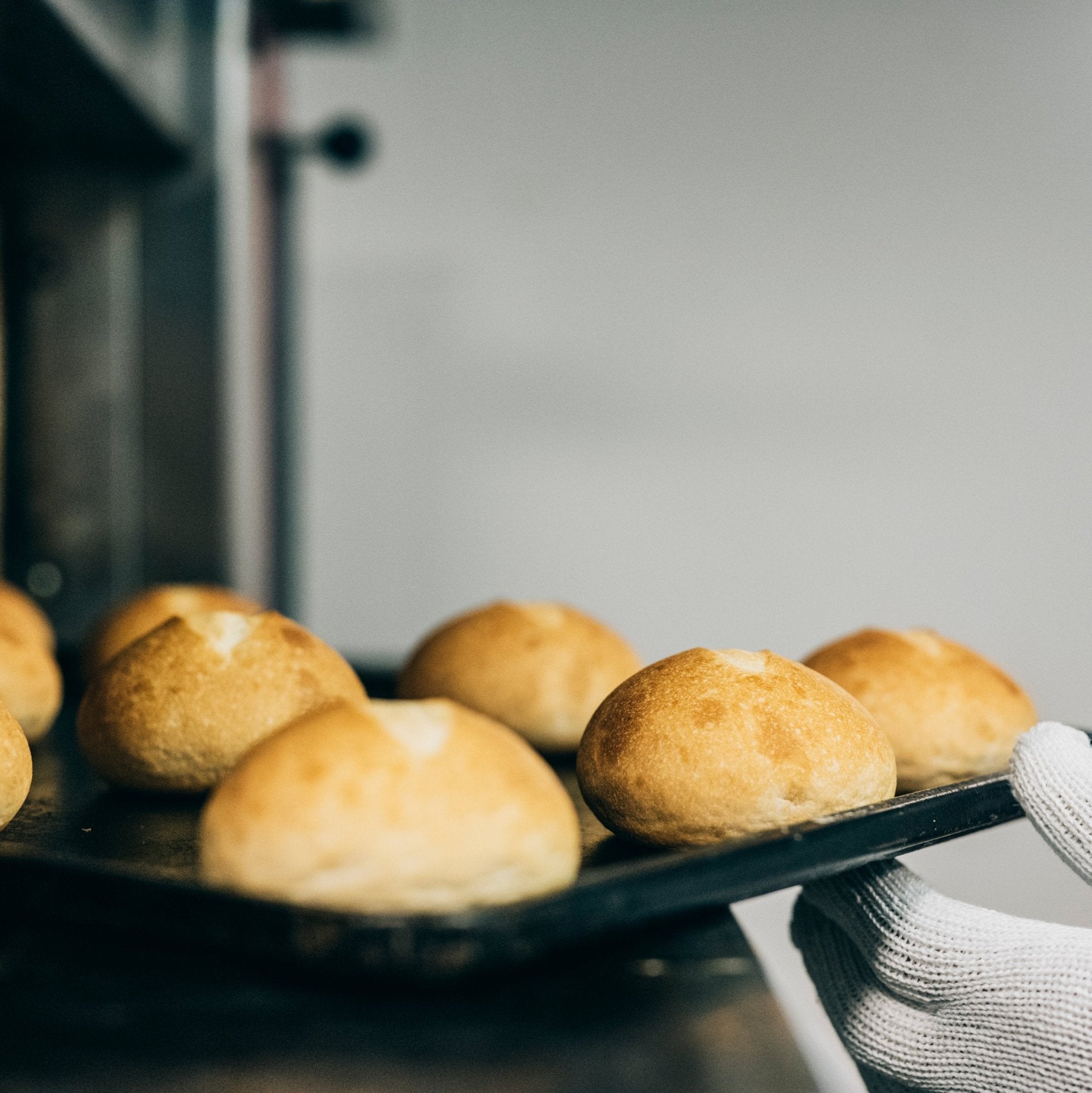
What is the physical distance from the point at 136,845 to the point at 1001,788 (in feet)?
1.80

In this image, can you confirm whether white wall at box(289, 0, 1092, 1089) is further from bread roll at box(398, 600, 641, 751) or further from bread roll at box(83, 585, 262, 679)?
bread roll at box(398, 600, 641, 751)

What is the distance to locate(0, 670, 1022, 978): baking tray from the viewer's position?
1.44ft

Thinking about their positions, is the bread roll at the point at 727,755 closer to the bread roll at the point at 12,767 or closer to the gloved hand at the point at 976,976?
the gloved hand at the point at 976,976

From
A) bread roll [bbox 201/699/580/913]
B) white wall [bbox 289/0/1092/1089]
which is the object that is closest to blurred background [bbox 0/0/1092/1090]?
white wall [bbox 289/0/1092/1089]

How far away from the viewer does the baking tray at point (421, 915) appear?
0.44m

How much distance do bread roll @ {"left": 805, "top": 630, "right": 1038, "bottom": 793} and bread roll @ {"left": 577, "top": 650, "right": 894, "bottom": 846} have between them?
143 millimetres

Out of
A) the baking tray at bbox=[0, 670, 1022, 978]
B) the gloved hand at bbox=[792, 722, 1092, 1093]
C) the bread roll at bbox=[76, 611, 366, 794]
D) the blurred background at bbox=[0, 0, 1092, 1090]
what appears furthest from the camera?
the blurred background at bbox=[0, 0, 1092, 1090]

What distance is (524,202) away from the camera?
230 cm

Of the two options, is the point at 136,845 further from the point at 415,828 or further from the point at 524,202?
the point at 524,202

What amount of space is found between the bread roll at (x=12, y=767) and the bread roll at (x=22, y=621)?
0.32 metres

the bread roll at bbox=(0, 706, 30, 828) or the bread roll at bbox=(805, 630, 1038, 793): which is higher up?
the bread roll at bbox=(0, 706, 30, 828)

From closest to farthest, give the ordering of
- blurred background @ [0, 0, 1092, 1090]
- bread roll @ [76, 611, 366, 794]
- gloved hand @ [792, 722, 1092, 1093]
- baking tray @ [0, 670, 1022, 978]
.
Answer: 1. baking tray @ [0, 670, 1022, 978]
2. gloved hand @ [792, 722, 1092, 1093]
3. bread roll @ [76, 611, 366, 794]
4. blurred background @ [0, 0, 1092, 1090]

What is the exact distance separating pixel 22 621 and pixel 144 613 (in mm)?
109

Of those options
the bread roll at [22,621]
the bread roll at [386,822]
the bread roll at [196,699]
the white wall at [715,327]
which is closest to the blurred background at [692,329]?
the white wall at [715,327]
